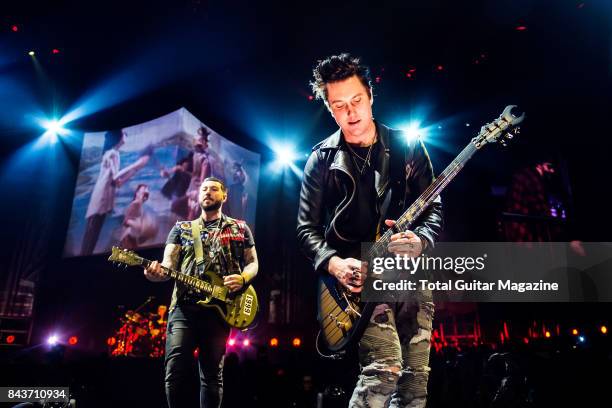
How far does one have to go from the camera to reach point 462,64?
8789 mm

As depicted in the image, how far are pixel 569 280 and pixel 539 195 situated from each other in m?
4.37

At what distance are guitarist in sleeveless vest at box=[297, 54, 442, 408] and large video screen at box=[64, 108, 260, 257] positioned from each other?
720 cm

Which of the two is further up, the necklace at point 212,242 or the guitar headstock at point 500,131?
the guitar headstock at point 500,131

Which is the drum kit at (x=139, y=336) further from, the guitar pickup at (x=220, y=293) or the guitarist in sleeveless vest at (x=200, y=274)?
the guitar pickup at (x=220, y=293)

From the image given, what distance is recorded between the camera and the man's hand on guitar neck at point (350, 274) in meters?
2.37

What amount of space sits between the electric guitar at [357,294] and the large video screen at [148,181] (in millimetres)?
7483

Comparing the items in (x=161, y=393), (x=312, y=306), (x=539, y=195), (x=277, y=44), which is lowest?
(x=161, y=393)

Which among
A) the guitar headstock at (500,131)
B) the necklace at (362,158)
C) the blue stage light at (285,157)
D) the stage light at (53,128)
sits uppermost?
the blue stage light at (285,157)

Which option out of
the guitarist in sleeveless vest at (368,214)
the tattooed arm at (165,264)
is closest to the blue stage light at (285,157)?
the tattooed arm at (165,264)

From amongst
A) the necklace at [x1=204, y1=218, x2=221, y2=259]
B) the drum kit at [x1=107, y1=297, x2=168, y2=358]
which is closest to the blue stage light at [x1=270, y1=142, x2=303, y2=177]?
the drum kit at [x1=107, y1=297, x2=168, y2=358]

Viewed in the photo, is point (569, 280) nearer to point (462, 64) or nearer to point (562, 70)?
point (562, 70)

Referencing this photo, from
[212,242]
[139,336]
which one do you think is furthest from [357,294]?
[139,336]

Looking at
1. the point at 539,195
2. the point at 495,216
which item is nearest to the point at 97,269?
the point at 495,216

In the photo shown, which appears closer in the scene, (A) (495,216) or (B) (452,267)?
(B) (452,267)
